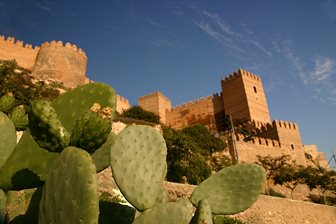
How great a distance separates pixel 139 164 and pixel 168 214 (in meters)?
0.43

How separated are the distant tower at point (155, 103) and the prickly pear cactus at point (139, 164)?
3238cm

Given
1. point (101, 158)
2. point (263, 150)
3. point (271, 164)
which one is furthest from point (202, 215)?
point (263, 150)

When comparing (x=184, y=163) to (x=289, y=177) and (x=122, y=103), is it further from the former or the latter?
(x=122, y=103)

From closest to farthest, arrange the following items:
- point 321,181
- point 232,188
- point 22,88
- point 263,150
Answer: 1. point 232,188
2. point 22,88
3. point 321,181
4. point 263,150

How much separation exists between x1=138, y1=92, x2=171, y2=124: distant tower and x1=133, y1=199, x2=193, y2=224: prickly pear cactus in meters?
32.7

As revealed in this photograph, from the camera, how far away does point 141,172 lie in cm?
230

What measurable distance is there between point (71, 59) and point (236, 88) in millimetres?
15668

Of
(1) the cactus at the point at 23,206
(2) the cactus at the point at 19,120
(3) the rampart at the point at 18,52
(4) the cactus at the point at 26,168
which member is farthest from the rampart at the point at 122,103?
(4) the cactus at the point at 26,168

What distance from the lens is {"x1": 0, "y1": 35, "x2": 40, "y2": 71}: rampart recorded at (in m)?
26.3

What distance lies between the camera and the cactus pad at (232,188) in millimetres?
2742

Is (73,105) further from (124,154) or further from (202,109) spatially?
(202,109)

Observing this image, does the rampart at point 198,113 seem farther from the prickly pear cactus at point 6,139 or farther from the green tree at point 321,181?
the prickly pear cactus at point 6,139

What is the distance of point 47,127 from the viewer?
1.78 meters

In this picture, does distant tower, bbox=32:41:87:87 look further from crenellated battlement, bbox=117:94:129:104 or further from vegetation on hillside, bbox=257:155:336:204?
vegetation on hillside, bbox=257:155:336:204
